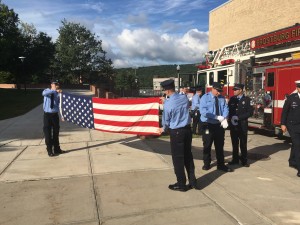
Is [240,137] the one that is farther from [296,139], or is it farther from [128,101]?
[128,101]

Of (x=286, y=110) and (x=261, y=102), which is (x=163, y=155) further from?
(x=261, y=102)

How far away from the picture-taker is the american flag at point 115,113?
8.00 meters

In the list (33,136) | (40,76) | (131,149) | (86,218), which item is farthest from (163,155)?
(40,76)

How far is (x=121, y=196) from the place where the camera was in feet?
17.6

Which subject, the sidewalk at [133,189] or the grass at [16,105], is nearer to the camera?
the sidewalk at [133,189]

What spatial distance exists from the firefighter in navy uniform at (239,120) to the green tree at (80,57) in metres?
60.9

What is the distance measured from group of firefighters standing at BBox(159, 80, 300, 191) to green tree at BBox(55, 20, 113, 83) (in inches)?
2403

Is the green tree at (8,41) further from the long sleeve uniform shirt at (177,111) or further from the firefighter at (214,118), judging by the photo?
the long sleeve uniform shirt at (177,111)

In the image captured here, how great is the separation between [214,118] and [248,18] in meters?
23.1

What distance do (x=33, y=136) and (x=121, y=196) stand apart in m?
6.72

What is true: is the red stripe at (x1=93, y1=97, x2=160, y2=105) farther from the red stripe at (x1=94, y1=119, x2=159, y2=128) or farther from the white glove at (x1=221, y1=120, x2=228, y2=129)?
the white glove at (x1=221, y1=120, x2=228, y2=129)

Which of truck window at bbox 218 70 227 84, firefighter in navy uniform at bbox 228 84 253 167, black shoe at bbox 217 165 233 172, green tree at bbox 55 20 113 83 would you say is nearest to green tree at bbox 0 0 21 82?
green tree at bbox 55 20 113 83

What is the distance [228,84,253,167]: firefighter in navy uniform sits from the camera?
7.30m

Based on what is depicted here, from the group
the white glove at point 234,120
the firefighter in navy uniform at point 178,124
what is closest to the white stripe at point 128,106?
the white glove at point 234,120
